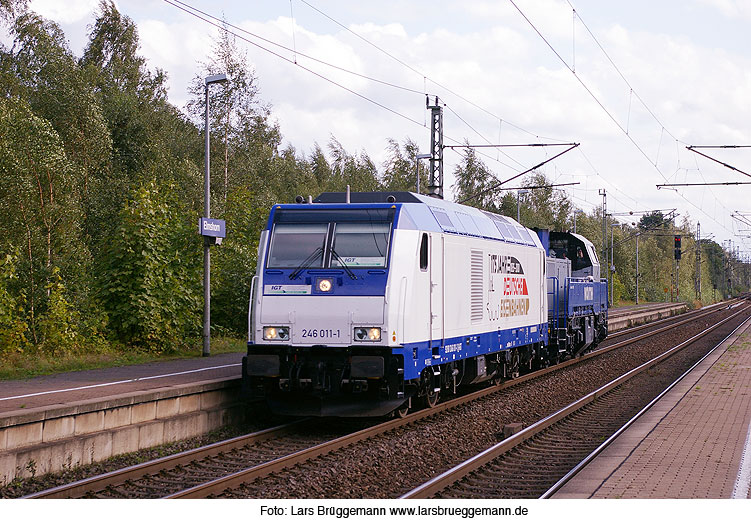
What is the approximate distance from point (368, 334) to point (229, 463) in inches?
112

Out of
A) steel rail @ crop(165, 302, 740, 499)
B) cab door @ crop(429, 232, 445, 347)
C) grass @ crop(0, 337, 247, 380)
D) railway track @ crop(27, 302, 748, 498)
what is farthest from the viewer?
grass @ crop(0, 337, 247, 380)

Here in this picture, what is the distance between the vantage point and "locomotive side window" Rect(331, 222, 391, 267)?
494 inches

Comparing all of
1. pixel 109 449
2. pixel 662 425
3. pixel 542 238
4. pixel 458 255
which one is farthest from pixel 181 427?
pixel 542 238

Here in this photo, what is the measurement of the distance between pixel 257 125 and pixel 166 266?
2074cm

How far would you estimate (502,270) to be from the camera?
57.8 feet

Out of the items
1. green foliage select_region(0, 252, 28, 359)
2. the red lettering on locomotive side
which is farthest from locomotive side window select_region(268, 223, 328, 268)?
green foliage select_region(0, 252, 28, 359)

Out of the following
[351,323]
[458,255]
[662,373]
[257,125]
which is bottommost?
[662,373]

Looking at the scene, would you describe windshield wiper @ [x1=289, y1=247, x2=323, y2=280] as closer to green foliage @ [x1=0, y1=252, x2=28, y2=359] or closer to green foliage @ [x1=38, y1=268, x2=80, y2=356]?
green foliage @ [x1=0, y1=252, x2=28, y2=359]

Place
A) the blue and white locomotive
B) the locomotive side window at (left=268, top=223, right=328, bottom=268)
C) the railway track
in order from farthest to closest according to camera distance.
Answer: the locomotive side window at (left=268, top=223, right=328, bottom=268) → the blue and white locomotive → the railway track

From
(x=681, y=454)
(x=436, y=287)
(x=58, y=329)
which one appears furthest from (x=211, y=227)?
(x=681, y=454)

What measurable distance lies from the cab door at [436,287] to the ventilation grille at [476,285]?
1.71 m

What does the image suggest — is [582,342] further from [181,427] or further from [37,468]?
[37,468]

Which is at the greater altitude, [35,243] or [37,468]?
[35,243]

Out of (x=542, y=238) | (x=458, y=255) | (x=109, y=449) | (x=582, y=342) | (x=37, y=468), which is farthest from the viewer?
(x=582, y=342)
